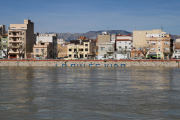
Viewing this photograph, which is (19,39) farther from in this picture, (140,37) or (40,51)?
(140,37)

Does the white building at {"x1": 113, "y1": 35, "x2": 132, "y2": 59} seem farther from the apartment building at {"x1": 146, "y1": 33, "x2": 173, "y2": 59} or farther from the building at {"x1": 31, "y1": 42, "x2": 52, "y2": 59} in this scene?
the building at {"x1": 31, "y1": 42, "x2": 52, "y2": 59}

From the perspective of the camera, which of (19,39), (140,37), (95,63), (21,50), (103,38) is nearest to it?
(95,63)

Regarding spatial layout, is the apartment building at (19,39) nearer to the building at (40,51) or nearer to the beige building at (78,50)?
the building at (40,51)

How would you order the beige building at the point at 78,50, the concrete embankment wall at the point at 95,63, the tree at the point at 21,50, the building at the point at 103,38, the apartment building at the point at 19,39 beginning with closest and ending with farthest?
the concrete embankment wall at the point at 95,63
the tree at the point at 21,50
the apartment building at the point at 19,39
the beige building at the point at 78,50
the building at the point at 103,38

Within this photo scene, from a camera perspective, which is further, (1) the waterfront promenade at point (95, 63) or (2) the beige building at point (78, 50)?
(2) the beige building at point (78, 50)

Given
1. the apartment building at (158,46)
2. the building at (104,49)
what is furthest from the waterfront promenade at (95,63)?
the building at (104,49)

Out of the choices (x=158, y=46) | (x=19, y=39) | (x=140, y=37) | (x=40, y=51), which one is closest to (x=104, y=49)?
(x=140, y=37)

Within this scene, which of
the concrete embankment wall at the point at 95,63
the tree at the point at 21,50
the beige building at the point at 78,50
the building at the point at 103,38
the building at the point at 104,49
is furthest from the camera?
the building at the point at 103,38

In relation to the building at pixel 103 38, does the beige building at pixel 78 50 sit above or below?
below

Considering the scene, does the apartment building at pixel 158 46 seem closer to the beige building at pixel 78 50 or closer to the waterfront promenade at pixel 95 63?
the waterfront promenade at pixel 95 63

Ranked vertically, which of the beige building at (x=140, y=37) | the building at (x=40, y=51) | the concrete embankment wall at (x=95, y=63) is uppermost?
the beige building at (x=140, y=37)

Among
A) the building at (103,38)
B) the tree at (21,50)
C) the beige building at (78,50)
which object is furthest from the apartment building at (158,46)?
the tree at (21,50)

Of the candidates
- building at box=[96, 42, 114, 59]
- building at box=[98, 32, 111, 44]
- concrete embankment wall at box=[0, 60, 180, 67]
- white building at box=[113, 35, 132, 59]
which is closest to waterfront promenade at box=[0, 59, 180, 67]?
concrete embankment wall at box=[0, 60, 180, 67]

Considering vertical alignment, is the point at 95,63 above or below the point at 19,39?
below
